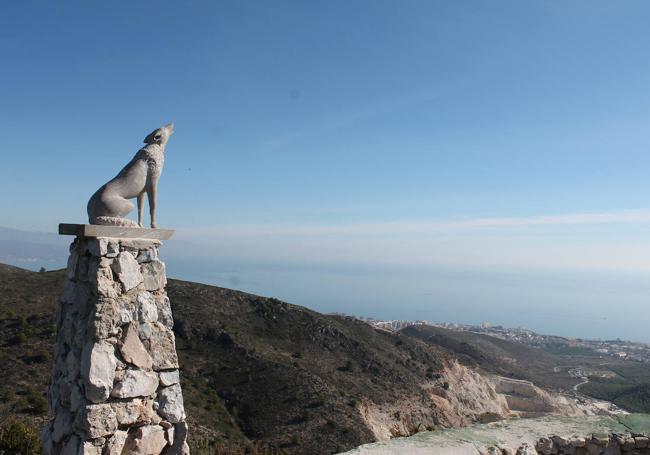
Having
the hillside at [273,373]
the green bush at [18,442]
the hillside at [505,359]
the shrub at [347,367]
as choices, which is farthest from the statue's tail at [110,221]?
the hillside at [505,359]

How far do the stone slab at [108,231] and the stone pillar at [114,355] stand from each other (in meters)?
0.01

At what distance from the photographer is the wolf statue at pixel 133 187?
5273mm

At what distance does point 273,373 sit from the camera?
88.7 ft

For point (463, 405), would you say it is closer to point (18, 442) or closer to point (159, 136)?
point (18, 442)

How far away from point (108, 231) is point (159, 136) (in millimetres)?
1460

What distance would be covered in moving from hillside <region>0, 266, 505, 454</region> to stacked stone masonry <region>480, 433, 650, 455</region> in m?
11.2

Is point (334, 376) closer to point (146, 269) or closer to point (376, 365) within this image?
point (376, 365)

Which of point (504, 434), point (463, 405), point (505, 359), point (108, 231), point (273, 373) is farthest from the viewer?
point (505, 359)

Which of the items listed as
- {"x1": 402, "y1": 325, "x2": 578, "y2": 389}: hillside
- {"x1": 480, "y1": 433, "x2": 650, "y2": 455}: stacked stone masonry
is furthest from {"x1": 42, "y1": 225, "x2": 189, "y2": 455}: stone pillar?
{"x1": 402, "y1": 325, "x2": 578, "y2": 389}: hillside

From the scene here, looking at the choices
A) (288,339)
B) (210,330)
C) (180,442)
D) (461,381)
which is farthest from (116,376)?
(461,381)

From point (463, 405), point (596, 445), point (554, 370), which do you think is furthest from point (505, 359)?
point (596, 445)

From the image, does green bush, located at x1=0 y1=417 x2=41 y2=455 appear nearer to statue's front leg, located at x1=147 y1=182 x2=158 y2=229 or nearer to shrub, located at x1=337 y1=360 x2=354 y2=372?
statue's front leg, located at x1=147 y1=182 x2=158 y2=229

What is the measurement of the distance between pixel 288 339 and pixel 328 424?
11121mm

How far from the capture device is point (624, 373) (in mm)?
66125
